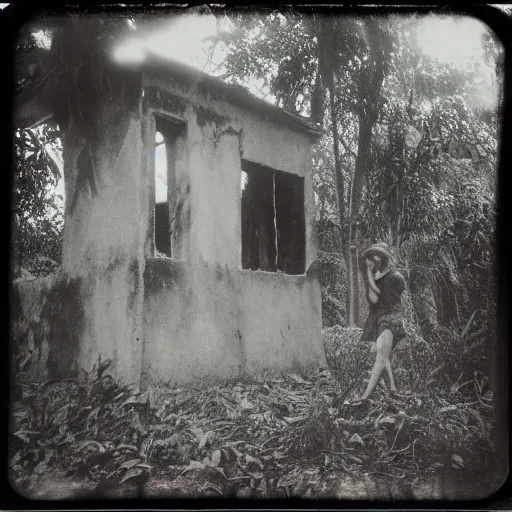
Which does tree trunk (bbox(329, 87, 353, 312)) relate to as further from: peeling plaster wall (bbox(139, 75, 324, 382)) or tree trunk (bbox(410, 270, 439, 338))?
tree trunk (bbox(410, 270, 439, 338))

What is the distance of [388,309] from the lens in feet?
11.3

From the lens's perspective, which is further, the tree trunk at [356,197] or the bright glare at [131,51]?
the tree trunk at [356,197]

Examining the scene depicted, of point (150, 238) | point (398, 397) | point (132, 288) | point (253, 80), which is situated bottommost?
point (398, 397)

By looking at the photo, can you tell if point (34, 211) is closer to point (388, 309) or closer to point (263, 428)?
point (263, 428)

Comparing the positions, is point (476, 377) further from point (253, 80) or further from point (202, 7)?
point (202, 7)

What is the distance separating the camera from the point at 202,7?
3.41 metres

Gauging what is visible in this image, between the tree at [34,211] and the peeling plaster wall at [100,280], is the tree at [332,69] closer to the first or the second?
the peeling plaster wall at [100,280]

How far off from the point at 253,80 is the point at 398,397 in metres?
1.96

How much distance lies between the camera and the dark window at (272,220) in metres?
3.48

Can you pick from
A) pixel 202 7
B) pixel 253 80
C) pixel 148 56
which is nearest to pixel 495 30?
pixel 253 80

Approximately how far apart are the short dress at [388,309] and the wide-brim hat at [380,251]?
0.08 metres

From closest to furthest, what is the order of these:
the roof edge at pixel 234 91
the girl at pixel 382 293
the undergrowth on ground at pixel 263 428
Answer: the undergrowth on ground at pixel 263 428 → the roof edge at pixel 234 91 → the girl at pixel 382 293

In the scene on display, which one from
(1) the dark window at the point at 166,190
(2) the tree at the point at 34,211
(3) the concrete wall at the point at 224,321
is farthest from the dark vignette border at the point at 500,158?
(3) the concrete wall at the point at 224,321

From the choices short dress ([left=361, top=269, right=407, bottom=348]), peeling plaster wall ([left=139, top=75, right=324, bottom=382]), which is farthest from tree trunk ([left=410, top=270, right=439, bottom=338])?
Result: peeling plaster wall ([left=139, top=75, right=324, bottom=382])
